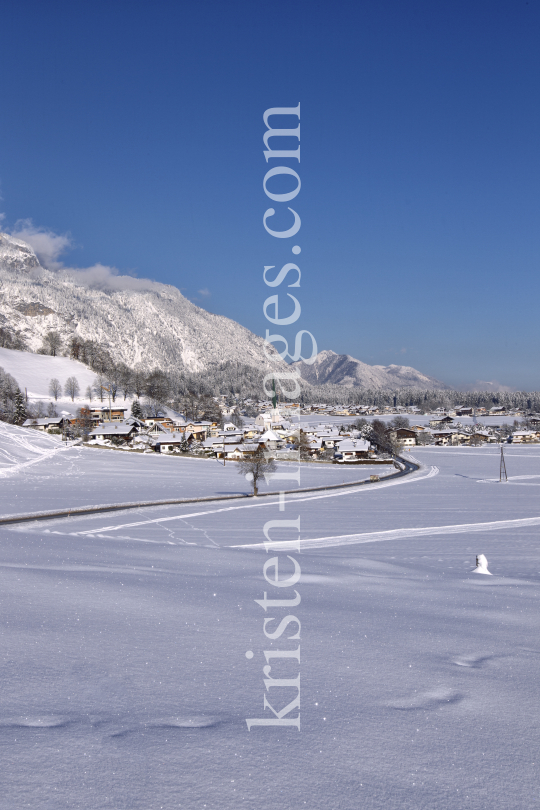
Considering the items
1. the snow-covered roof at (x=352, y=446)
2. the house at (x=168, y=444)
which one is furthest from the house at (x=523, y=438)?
the house at (x=168, y=444)

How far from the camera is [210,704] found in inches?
151

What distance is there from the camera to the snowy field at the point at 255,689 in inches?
113

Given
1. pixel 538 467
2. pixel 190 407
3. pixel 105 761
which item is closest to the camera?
pixel 105 761

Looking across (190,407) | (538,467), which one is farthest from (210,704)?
(190,407)

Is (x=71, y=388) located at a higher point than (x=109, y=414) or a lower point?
higher

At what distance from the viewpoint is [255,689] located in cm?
423

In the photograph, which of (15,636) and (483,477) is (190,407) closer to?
(483,477)

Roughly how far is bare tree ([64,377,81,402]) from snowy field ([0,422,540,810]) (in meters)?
128

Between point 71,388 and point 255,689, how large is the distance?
5417 inches

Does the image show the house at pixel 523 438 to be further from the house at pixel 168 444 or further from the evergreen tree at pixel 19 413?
the evergreen tree at pixel 19 413

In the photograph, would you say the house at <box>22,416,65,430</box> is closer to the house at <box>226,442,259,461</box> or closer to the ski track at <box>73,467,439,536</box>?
the house at <box>226,442,259,461</box>

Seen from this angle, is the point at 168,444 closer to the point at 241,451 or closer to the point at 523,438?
the point at 241,451

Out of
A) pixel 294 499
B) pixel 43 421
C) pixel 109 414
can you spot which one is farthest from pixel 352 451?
pixel 109 414

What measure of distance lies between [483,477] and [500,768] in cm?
5279
